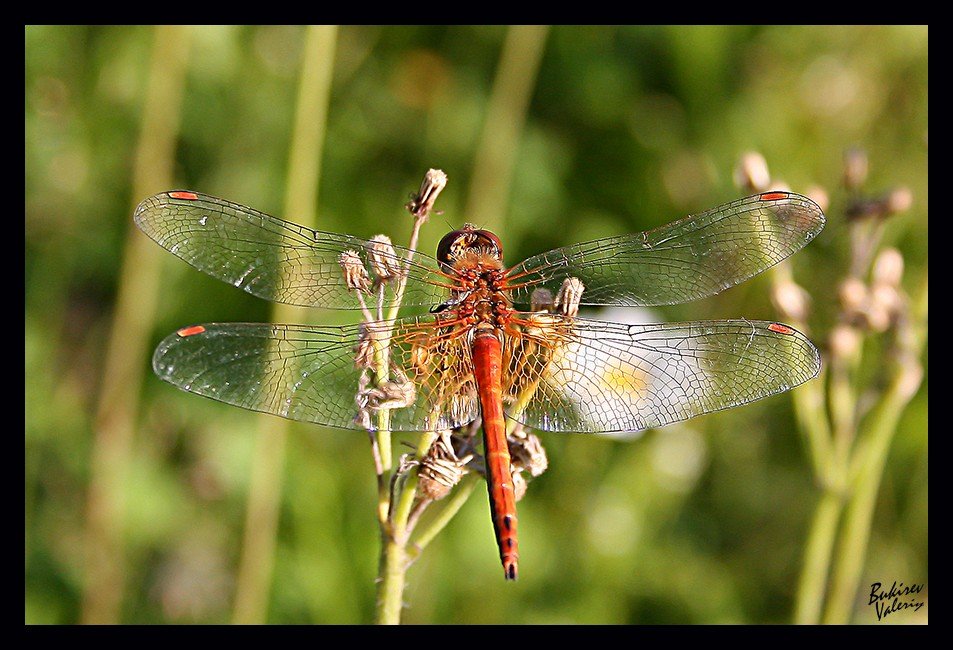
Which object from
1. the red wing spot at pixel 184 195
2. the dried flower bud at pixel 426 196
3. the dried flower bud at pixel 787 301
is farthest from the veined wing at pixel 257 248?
the dried flower bud at pixel 787 301

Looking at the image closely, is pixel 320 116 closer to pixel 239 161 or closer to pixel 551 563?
pixel 239 161

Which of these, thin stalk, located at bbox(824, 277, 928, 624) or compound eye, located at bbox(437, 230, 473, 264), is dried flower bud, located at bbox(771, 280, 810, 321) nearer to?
thin stalk, located at bbox(824, 277, 928, 624)

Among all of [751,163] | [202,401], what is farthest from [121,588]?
[751,163]

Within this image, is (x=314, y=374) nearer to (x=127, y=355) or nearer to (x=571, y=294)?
(x=571, y=294)

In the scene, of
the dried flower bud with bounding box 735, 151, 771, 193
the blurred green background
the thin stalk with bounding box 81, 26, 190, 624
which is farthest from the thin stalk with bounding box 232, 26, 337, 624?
the dried flower bud with bounding box 735, 151, 771, 193

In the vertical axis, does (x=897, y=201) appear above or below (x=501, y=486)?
above

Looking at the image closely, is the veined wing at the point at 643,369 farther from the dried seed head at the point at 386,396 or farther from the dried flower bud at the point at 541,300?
the dried seed head at the point at 386,396
